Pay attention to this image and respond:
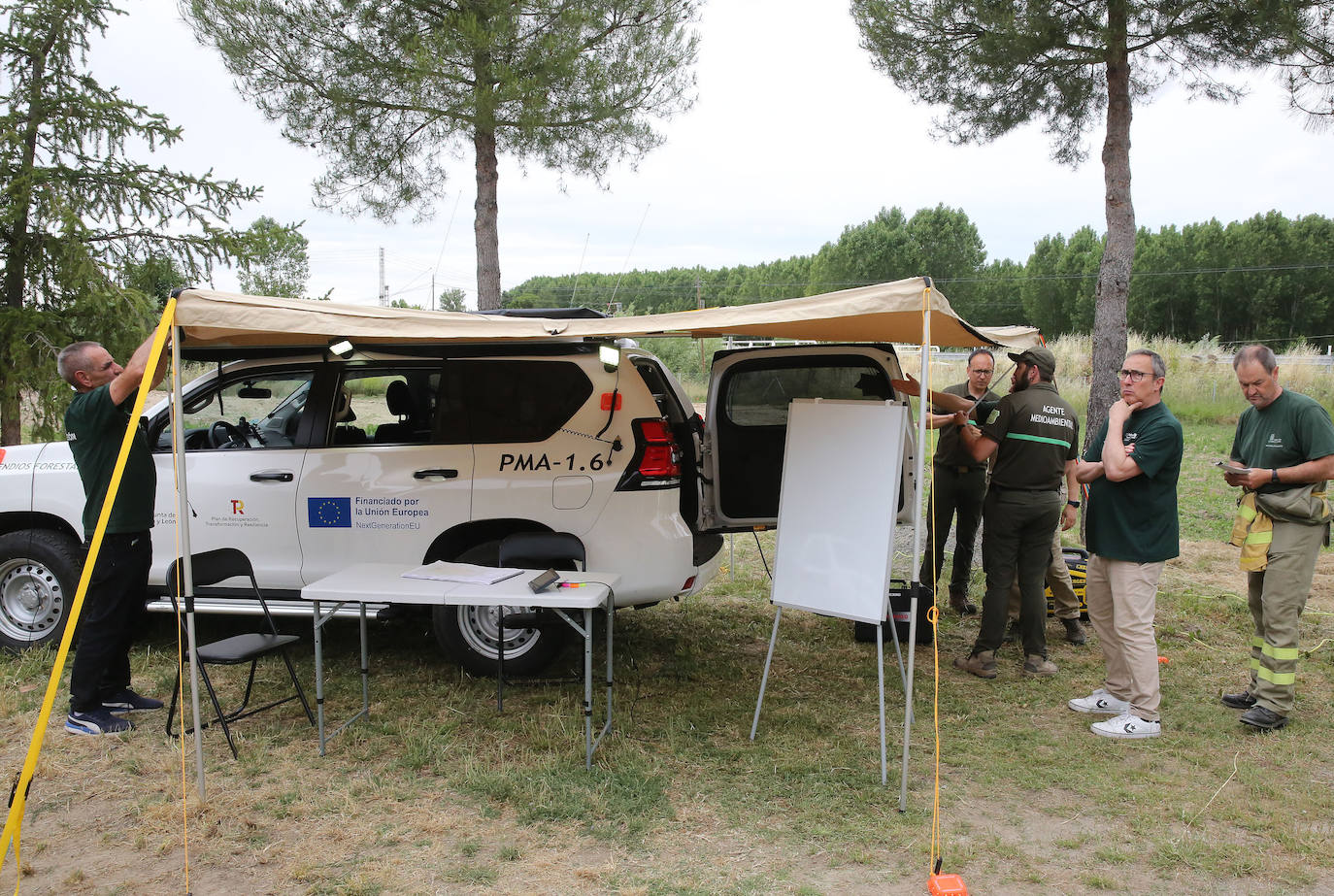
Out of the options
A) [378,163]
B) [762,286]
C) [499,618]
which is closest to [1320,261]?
[762,286]

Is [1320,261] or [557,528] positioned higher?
[1320,261]

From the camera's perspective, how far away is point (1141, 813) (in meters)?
3.73

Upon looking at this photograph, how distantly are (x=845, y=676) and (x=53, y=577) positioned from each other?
15.0 ft

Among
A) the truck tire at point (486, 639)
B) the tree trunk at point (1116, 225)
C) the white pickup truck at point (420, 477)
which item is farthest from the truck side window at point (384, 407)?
the tree trunk at point (1116, 225)

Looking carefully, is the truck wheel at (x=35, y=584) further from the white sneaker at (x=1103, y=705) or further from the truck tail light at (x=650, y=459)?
the white sneaker at (x=1103, y=705)

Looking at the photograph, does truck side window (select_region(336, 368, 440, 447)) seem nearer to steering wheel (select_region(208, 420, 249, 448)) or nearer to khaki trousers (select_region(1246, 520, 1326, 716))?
steering wheel (select_region(208, 420, 249, 448))

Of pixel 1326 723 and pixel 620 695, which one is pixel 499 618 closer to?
pixel 620 695

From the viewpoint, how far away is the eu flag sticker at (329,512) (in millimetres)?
5000

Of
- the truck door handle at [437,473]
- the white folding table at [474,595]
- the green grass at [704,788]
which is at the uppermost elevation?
the truck door handle at [437,473]

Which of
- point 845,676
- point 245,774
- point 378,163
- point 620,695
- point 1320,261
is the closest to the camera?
point 245,774

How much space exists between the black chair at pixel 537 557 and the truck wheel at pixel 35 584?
2451mm

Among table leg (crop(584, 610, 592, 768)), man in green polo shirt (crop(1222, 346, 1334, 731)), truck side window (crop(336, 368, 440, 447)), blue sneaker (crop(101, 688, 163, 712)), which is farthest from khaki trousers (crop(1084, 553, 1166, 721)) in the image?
blue sneaker (crop(101, 688, 163, 712))

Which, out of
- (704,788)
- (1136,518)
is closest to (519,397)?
(704,788)

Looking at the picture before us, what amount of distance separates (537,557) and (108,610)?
205 cm
